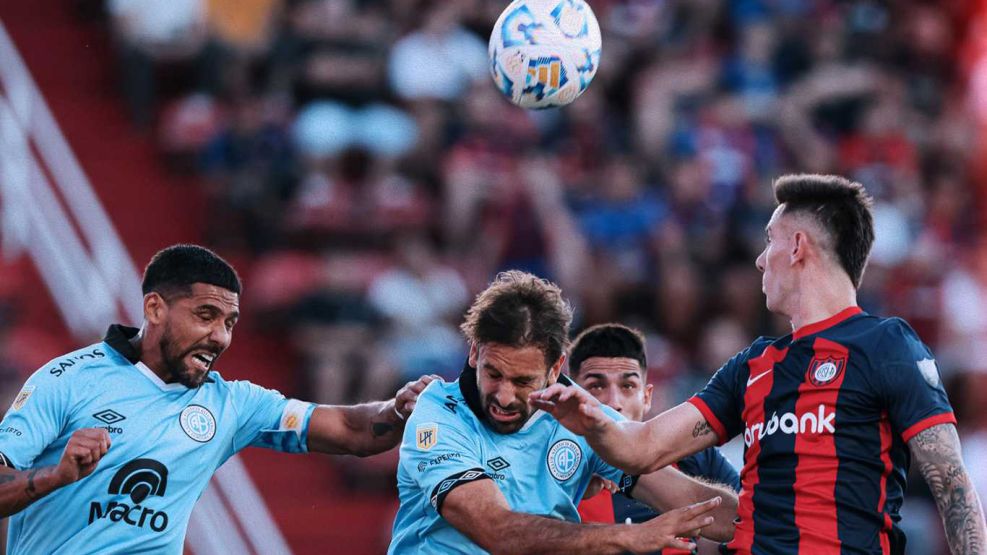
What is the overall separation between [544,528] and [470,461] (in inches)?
17.4

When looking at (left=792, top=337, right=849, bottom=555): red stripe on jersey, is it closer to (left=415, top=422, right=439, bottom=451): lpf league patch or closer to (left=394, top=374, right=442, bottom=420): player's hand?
(left=415, top=422, right=439, bottom=451): lpf league patch

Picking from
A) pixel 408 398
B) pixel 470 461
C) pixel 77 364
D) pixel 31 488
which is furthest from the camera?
pixel 408 398

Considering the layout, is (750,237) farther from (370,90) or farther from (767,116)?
(370,90)

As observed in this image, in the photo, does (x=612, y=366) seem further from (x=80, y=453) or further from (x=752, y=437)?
(x=80, y=453)

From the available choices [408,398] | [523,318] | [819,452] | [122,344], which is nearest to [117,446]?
[122,344]

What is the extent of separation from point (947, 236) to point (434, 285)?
17.8 ft

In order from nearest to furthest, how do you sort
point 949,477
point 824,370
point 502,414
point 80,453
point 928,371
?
point 949,477, point 928,371, point 824,370, point 80,453, point 502,414

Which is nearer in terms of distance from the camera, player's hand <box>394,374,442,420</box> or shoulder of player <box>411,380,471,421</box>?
shoulder of player <box>411,380,471,421</box>

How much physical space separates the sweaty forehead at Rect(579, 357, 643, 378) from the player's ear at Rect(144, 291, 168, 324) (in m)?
2.04

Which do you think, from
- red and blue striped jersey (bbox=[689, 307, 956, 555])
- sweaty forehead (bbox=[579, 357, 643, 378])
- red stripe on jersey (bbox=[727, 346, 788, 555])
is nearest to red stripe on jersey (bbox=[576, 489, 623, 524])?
sweaty forehead (bbox=[579, 357, 643, 378])

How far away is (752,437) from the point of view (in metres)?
5.31

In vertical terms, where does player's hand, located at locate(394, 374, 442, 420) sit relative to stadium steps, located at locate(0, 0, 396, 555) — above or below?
below

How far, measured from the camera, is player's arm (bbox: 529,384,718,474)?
5.26 meters

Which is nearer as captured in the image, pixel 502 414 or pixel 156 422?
pixel 502 414
